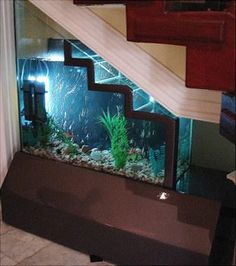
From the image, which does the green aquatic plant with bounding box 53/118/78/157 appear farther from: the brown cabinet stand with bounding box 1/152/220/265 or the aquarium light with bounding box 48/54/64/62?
the aquarium light with bounding box 48/54/64/62

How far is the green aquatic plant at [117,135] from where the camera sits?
177 cm

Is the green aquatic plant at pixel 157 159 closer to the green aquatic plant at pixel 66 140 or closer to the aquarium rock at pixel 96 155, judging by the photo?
the aquarium rock at pixel 96 155

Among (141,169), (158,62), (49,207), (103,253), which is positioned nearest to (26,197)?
(49,207)

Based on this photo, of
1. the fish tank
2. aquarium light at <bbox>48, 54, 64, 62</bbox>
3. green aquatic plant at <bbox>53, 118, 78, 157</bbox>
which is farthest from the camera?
green aquatic plant at <bbox>53, 118, 78, 157</bbox>

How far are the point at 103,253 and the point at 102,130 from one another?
61 cm

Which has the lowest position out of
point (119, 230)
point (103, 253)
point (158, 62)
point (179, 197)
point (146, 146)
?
point (103, 253)

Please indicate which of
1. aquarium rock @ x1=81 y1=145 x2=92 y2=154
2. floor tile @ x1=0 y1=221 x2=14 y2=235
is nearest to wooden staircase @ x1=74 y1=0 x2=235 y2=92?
aquarium rock @ x1=81 y1=145 x2=92 y2=154

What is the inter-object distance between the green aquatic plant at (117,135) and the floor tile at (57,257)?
0.50 metres

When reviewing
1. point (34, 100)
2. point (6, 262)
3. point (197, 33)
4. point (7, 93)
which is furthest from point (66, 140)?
point (197, 33)

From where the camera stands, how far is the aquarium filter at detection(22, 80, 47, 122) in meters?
2.02

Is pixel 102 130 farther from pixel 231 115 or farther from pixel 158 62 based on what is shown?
pixel 231 115

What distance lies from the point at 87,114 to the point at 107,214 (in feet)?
1.75

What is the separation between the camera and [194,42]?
1.04 m

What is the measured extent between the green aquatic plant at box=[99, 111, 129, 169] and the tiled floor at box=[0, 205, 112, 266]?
0.51 metres
